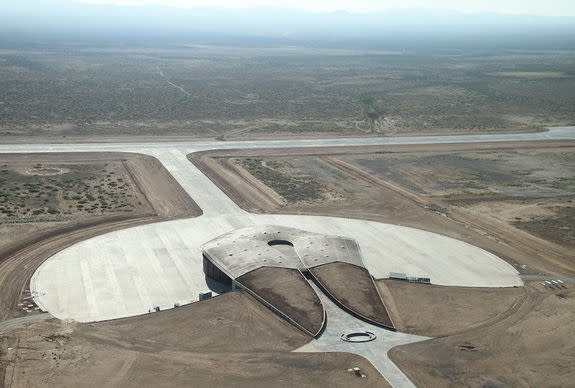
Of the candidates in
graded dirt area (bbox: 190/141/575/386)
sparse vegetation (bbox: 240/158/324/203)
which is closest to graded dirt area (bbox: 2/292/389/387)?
graded dirt area (bbox: 190/141/575/386)

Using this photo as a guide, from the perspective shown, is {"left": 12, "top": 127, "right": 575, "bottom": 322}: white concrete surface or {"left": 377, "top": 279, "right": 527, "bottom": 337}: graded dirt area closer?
{"left": 377, "top": 279, "right": 527, "bottom": 337}: graded dirt area

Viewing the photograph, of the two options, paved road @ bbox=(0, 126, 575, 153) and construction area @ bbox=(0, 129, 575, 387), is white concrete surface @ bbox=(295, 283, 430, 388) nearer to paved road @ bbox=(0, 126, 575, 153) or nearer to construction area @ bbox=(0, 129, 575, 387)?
construction area @ bbox=(0, 129, 575, 387)

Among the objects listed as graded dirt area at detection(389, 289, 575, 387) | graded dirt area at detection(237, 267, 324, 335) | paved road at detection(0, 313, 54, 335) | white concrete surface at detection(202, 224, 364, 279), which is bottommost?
graded dirt area at detection(389, 289, 575, 387)

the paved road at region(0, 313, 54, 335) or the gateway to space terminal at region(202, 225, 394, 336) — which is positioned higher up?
the gateway to space terminal at region(202, 225, 394, 336)

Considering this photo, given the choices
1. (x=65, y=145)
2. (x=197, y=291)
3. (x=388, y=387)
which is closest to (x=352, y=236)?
(x=197, y=291)

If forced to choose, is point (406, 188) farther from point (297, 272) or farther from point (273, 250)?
point (297, 272)

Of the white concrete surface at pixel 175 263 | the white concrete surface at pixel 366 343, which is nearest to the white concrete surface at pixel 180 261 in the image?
the white concrete surface at pixel 175 263

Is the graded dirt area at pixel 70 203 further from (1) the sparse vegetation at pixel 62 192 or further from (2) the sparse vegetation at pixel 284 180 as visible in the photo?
(2) the sparse vegetation at pixel 284 180
